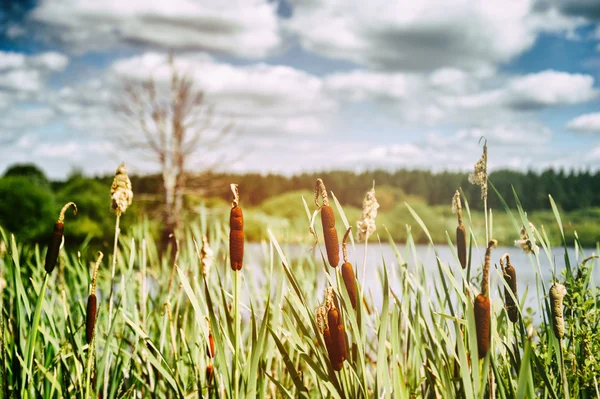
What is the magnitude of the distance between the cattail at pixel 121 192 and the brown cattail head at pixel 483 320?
76 cm

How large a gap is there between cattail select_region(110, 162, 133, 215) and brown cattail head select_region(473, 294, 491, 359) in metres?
0.76

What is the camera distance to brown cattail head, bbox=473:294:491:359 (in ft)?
2.16

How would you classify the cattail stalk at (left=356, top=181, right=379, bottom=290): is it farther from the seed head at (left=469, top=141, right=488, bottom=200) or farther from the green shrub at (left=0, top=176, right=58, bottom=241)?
the green shrub at (left=0, top=176, right=58, bottom=241)

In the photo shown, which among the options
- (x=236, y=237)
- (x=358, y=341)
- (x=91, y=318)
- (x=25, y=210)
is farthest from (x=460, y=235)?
(x=25, y=210)

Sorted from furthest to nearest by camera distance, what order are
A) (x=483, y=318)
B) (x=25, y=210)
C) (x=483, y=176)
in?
1. (x=25, y=210)
2. (x=483, y=176)
3. (x=483, y=318)

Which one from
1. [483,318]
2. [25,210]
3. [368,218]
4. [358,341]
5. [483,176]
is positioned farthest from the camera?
[25,210]

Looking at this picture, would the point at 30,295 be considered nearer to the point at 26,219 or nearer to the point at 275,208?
the point at 26,219

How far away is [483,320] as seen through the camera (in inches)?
26.0

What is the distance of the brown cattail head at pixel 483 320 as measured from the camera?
66 centimetres

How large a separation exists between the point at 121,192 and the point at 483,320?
2.65 feet

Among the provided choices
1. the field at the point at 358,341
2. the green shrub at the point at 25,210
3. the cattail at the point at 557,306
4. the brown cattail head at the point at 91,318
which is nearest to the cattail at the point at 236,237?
the field at the point at 358,341

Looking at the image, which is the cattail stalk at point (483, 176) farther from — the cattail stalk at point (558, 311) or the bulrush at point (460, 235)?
the cattail stalk at point (558, 311)

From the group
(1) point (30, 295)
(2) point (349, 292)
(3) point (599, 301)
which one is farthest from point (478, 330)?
(1) point (30, 295)

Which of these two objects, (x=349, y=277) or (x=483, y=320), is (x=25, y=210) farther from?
(x=483, y=320)
